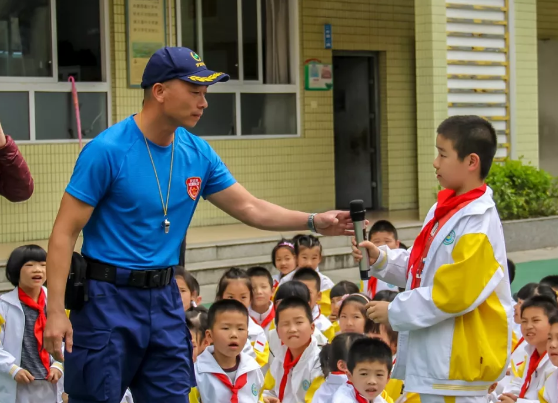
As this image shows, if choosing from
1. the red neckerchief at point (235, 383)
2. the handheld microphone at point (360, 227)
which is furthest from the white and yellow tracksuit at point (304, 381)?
the handheld microphone at point (360, 227)

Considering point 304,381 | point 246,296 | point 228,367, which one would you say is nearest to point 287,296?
point 246,296

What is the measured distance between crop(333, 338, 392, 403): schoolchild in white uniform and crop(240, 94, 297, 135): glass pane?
817 cm

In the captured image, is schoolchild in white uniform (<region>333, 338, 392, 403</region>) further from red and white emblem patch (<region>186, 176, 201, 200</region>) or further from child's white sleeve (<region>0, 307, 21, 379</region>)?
child's white sleeve (<region>0, 307, 21, 379</region>)

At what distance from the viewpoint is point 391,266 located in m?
4.30

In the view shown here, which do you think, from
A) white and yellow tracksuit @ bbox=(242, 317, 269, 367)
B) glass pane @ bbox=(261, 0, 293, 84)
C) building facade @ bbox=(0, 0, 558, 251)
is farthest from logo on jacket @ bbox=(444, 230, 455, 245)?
glass pane @ bbox=(261, 0, 293, 84)

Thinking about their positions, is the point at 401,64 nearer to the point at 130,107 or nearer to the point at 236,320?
the point at 130,107

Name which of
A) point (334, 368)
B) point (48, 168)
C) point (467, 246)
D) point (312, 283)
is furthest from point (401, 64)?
point (467, 246)

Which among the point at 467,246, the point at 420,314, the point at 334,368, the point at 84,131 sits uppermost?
the point at 84,131

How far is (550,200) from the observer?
12836 mm

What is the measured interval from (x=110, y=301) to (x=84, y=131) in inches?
324

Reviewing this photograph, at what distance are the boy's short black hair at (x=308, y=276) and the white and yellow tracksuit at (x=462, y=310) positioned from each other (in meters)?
3.44

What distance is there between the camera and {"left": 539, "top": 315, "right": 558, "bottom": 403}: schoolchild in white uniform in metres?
5.52

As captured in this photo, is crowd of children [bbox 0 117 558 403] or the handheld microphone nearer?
crowd of children [bbox 0 117 558 403]

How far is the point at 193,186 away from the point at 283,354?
240 centimetres
